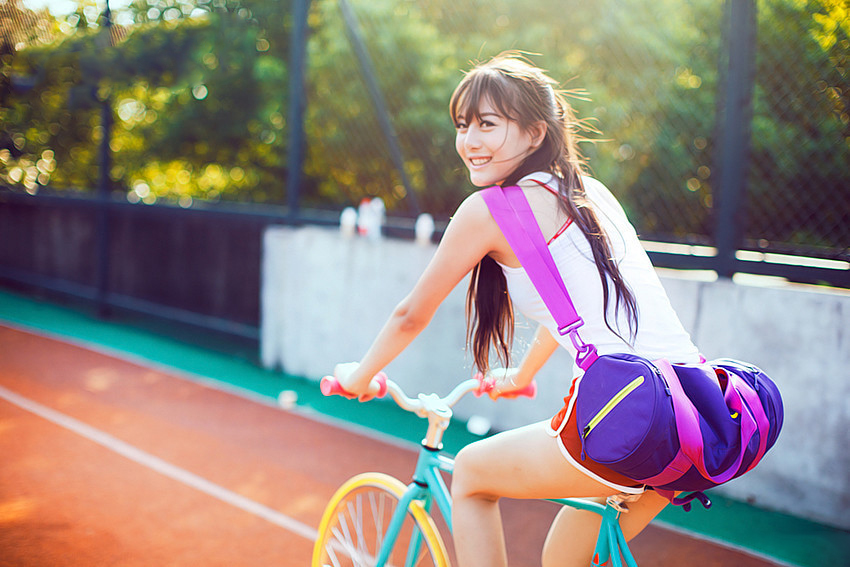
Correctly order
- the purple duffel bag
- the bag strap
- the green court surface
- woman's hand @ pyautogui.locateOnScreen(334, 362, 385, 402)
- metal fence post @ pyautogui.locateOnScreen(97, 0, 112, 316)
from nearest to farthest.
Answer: the purple duffel bag < the bag strap < woman's hand @ pyautogui.locateOnScreen(334, 362, 385, 402) < the green court surface < metal fence post @ pyautogui.locateOnScreen(97, 0, 112, 316)

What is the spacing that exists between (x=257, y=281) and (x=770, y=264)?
588cm

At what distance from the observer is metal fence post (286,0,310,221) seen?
7.46m

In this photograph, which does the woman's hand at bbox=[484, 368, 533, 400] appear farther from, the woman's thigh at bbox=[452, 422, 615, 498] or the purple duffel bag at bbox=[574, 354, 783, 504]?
the purple duffel bag at bbox=[574, 354, 783, 504]

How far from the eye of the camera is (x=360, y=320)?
666 cm

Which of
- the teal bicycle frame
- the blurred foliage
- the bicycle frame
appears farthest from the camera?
the blurred foliage

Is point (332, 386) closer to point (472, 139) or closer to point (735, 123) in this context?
point (472, 139)

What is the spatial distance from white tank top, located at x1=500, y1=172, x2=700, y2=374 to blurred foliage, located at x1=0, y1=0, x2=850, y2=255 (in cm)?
105

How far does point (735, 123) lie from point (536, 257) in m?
3.36

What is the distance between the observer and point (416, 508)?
7.61 ft

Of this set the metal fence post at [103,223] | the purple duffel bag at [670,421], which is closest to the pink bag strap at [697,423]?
the purple duffel bag at [670,421]

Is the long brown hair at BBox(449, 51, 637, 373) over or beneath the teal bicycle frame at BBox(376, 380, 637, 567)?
over

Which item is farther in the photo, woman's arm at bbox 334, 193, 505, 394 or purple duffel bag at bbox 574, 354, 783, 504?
woman's arm at bbox 334, 193, 505, 394

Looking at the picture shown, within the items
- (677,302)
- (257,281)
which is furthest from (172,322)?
(677,302)

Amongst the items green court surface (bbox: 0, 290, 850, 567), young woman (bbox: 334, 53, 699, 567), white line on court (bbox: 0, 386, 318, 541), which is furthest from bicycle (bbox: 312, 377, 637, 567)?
green court surface (bbox: 0, 290, 850, 567)
